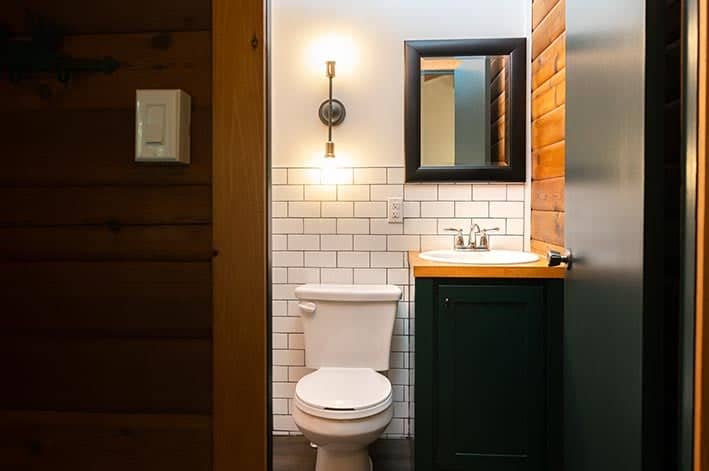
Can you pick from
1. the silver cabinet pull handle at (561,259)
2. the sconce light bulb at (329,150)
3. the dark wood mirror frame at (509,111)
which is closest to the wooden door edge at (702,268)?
the silver cabinet pull handle at (561,259)

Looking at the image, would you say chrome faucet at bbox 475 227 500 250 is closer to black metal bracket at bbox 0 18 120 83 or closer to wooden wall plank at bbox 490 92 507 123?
wooden wall plank at bbox 490 92 507 123

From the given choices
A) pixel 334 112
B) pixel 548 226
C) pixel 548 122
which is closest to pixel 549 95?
pixel 548 122

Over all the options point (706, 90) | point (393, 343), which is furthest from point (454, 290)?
point (706, 90)

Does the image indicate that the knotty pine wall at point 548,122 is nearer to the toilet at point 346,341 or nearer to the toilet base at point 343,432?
the toilet at point 346,341

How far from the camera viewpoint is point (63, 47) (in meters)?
0.87

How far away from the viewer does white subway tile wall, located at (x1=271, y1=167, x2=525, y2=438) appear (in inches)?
104

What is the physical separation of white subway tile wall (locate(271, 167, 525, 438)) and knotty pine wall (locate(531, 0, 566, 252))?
0.21 meters

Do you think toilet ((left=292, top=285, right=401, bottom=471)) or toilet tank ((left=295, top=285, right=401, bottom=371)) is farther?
toilet tank ((left=295, top=285, right=401, bottom=371))

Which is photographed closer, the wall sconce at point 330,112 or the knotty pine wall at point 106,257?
the knotty pine wall at point 106,257

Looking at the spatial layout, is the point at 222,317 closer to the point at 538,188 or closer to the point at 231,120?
the point at 231,120

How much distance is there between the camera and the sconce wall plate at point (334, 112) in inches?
104

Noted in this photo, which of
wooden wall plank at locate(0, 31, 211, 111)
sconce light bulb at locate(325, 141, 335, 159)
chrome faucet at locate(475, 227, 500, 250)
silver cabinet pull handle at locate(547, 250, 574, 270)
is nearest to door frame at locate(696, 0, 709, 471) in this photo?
silver cabinet pull handle at locate(547, 250, 574, 270)

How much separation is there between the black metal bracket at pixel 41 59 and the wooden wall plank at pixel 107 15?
0.02 meters

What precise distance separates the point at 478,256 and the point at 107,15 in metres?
1.90
